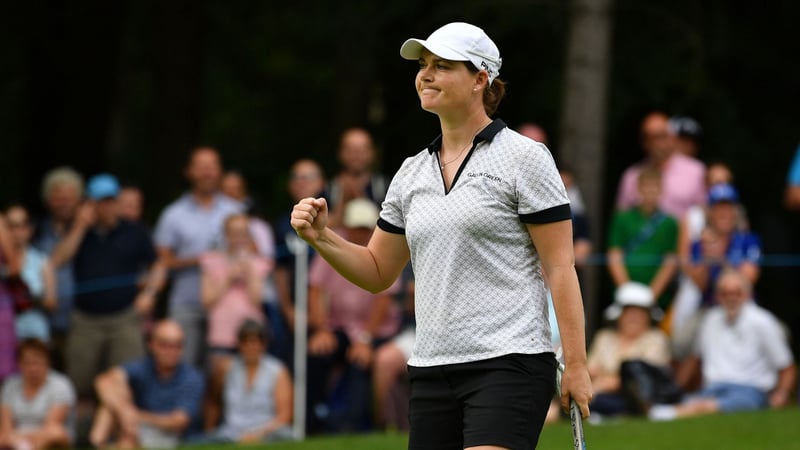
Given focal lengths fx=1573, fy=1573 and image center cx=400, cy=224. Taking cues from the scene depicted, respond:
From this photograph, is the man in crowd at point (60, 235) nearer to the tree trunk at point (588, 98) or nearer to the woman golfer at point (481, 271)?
the tree trunk at point (588, 98)

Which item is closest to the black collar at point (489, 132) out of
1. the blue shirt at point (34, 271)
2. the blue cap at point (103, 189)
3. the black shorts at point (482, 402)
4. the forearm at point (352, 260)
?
the forearm at point (352, 260)

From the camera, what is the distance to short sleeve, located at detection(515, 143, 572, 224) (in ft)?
17.2

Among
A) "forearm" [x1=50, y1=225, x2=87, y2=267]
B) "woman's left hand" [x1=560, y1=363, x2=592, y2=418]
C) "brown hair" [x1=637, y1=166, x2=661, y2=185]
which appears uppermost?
"brown hair" [x1=637, y1=166, x2=661, y2=185]

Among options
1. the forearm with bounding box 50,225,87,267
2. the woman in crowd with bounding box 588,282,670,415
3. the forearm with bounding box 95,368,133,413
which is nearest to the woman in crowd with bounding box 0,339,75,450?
the forearm with bounding box 95,368,133,413

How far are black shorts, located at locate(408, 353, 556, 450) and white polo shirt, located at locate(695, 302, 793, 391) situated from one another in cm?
655

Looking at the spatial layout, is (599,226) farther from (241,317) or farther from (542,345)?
(542,345)

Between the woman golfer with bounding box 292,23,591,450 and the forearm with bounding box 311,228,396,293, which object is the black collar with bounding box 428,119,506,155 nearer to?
the woman golfer with bounding box 292,23,591,450

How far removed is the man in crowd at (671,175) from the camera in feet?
40.6

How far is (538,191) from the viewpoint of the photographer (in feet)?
17.2

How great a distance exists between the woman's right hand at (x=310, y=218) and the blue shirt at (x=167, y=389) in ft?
19.7

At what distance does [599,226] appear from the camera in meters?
16.0

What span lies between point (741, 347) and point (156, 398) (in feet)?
14.1

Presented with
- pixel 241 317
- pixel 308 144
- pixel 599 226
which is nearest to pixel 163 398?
pixel 241 317

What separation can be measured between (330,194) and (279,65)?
13.1m
